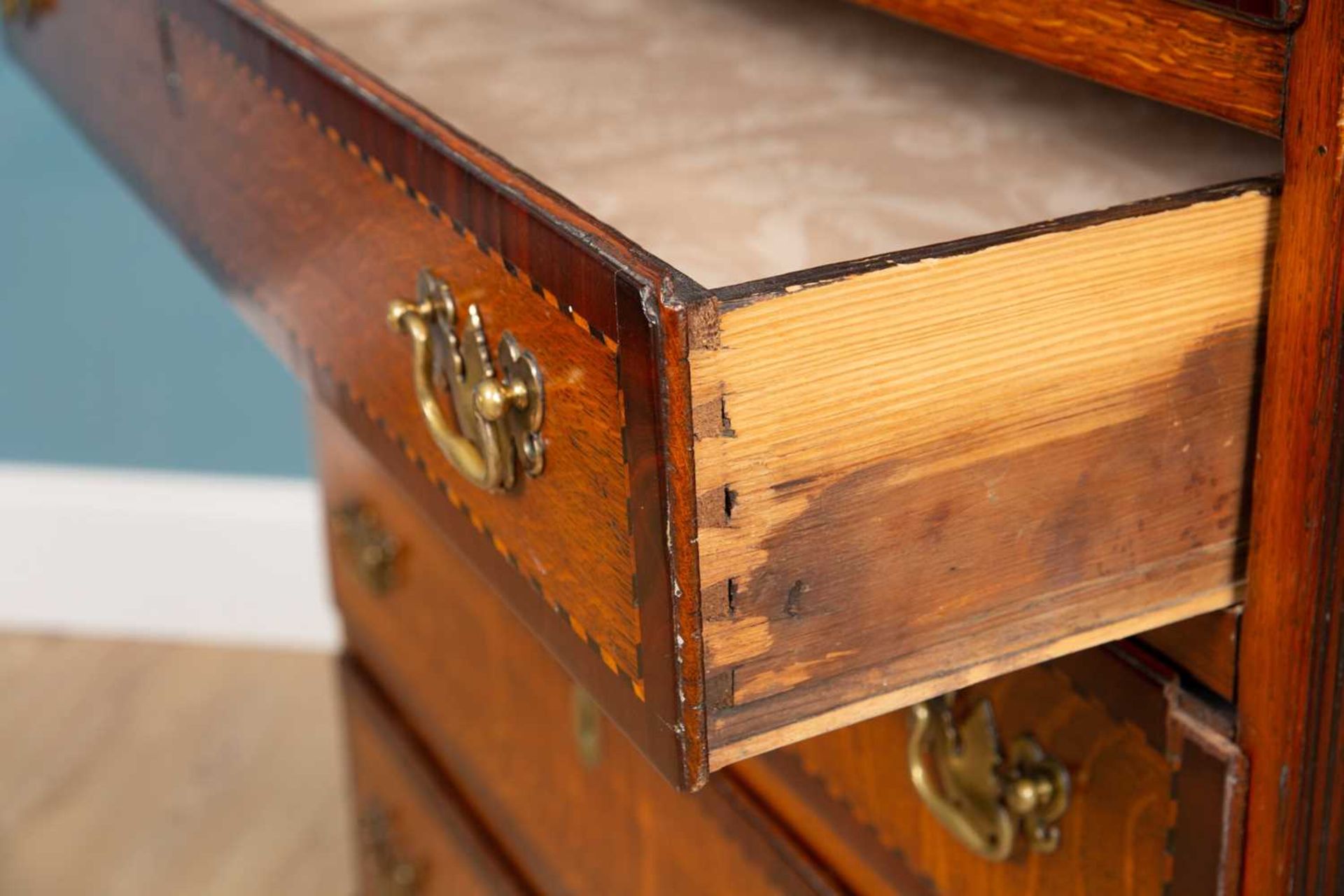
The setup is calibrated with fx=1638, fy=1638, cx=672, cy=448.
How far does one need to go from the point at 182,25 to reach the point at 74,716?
4.00 ft

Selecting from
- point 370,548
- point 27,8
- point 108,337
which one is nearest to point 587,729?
point 370,548

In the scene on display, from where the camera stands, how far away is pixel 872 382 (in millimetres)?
364

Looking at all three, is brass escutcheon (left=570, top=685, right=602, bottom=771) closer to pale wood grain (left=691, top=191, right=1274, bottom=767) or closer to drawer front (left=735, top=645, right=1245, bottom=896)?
drawer front (left=735, top=645, right=1245, bottom=896)

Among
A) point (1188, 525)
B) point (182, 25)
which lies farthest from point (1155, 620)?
point (182, 25)

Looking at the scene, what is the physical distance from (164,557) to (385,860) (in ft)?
2.73

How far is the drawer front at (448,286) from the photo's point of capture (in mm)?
377

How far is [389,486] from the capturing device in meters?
0.99

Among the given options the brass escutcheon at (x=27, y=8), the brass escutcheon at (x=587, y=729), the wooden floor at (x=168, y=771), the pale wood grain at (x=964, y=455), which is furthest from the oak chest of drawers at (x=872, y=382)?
the wooden floor at (x=168, y=771)

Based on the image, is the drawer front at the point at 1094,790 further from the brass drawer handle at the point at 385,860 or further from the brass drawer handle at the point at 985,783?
the brass drawer handle at the point at 385,860

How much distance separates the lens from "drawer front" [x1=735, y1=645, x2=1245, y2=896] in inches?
18.6

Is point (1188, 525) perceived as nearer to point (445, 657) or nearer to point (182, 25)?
point (182, 25)

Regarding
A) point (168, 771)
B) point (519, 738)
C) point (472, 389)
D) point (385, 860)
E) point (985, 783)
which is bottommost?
point (168, 771)

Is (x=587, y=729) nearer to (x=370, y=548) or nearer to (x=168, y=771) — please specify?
(x=370, y=548)

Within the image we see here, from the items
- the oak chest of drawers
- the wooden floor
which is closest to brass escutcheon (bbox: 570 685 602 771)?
the oak chest of drawers
